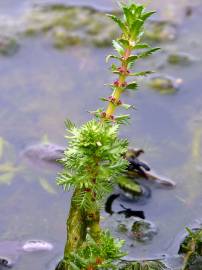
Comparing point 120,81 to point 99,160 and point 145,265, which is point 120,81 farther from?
point 145,265

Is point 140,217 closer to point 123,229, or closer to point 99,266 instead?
point 123,229

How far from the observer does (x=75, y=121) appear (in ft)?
9.70

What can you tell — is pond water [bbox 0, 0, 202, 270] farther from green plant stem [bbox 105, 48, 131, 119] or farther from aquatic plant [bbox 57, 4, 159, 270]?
green plant stem [bbox 105, 48, 131, 119]

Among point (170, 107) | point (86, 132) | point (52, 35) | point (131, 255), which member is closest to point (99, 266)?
point (86, 132)

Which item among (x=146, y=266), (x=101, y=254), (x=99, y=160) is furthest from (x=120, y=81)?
(x=146, y=266)

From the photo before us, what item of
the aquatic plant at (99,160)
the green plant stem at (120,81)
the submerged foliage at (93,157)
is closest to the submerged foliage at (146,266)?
the aquatic plant at (99,160)

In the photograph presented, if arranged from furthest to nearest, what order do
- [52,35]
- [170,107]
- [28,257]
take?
[52,35] < [170,107] < [28,257]

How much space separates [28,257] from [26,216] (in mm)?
224

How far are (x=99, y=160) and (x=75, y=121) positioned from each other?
1288 mm

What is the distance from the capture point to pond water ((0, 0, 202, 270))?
7.93ft

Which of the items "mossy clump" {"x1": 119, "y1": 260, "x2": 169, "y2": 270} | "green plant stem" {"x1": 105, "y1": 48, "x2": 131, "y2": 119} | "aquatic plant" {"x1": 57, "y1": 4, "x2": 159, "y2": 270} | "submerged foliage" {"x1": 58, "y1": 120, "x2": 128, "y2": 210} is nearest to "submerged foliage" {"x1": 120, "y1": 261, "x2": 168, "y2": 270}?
"mossy clump" {"x1": 119, "y1": 260, "x2": 169, "y2": 270}

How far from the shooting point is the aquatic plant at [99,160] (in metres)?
1.64

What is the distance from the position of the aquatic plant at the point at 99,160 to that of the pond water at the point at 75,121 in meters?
0.47

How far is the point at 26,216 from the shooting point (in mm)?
2453
